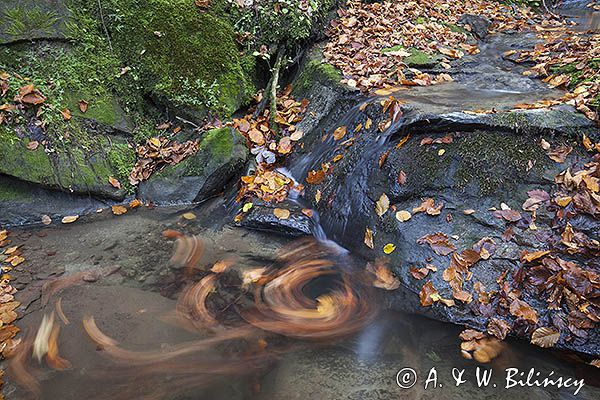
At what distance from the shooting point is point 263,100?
693 centimetres

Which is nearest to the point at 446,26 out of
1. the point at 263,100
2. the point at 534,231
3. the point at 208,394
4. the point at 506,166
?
the point at 263,100

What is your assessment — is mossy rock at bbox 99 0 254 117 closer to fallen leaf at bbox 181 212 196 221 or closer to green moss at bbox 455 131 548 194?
fallen leaf at bbox 181 212 196 221

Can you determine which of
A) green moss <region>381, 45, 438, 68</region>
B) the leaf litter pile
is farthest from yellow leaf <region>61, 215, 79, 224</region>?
green moss <region>381, 45, 438, 68</region>

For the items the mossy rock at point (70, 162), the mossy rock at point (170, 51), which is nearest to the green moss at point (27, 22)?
the mossy rock at point (170, 51)

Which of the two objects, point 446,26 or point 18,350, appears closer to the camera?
point 18,350

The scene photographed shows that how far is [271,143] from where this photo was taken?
20.7ft

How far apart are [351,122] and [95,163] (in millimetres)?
3602

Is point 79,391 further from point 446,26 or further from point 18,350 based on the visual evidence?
point 446,26

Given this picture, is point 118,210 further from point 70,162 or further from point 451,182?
point 451,182

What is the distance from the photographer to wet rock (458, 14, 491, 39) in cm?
841

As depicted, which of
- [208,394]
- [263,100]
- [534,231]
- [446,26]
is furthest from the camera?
[446,26]

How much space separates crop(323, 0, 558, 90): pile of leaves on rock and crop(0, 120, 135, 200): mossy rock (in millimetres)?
3560

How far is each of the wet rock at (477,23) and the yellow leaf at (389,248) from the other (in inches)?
238

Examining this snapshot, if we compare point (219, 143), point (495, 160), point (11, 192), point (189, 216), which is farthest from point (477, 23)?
point (11, 192)
